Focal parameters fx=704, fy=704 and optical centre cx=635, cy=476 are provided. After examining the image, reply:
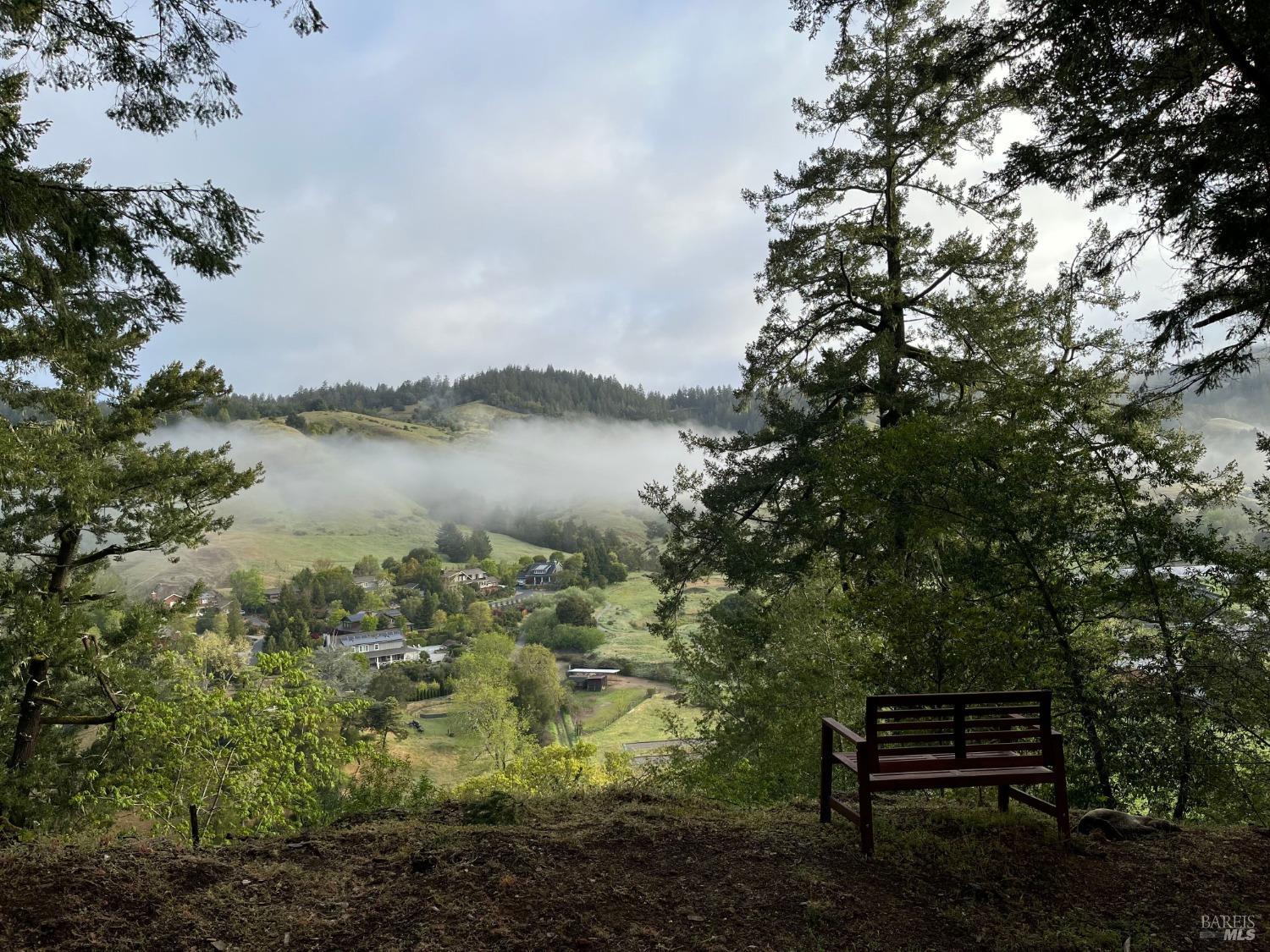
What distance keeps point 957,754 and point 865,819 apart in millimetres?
733

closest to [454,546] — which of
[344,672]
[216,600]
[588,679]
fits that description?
[216,600]

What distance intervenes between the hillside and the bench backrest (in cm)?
52

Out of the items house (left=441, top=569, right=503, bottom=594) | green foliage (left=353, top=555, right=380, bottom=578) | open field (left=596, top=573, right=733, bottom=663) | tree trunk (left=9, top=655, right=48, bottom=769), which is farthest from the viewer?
green foliage (left=353, top=555, right=380, bottom=578)

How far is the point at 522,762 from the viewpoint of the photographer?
12656 mm

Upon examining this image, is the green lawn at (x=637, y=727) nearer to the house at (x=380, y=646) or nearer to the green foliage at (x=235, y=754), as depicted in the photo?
the house at (x=380, y=646)

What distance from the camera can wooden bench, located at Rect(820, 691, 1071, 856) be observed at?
4426mm

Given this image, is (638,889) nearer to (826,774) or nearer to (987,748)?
(826,774)

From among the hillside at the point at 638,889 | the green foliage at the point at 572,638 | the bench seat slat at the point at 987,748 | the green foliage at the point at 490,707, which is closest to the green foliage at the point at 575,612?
the green foliage at the point at 572,638

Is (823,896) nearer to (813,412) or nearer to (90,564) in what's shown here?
(813,412)

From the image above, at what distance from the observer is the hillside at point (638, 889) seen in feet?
11.1

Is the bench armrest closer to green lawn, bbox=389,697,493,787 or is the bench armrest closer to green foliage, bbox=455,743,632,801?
green foliage, bbox=455,743,632,801

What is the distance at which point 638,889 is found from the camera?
3910 millimetres

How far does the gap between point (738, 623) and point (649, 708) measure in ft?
152

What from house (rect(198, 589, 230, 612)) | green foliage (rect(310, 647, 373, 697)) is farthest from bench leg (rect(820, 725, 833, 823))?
house (rect(198, 589, 230, 612))
